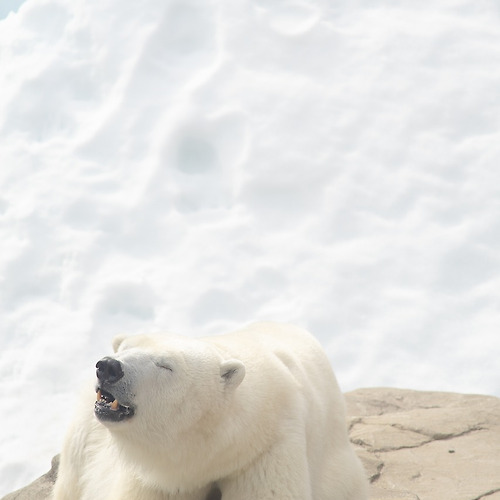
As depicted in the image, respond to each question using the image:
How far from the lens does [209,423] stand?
361cm

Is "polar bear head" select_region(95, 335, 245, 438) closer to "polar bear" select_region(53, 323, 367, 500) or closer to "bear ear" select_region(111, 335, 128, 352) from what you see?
"polar bear" select_region(53, 323, 367, 500)

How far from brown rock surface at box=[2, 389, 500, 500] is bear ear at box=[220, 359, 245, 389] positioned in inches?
52.6

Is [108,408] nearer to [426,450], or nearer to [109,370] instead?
[109,370]

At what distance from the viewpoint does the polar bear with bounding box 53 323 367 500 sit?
348 cm

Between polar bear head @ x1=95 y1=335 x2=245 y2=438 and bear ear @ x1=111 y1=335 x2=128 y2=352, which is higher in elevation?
bear ear @ x1=111 y1=335 x2=128 y2=352

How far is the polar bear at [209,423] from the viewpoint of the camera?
11.4 feet

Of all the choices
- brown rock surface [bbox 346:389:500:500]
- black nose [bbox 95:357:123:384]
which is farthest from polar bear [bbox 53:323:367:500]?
brown rock surface [bbox 346:389:500:500]

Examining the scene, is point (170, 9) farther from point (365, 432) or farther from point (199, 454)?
point (199, 454)

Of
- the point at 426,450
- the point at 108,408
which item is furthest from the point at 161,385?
the point at 426,450

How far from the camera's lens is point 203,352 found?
367 cm

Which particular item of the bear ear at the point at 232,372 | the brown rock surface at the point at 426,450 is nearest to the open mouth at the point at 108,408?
the bear ear at the point at 232,372

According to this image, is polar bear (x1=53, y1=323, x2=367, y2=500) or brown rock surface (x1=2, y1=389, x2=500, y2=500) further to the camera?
brown rock surface (x1=2, y1=389, x2=500, y2=500)

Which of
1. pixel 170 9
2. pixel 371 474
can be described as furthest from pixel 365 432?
pixel 170 9

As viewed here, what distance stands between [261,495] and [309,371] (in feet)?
2.78
